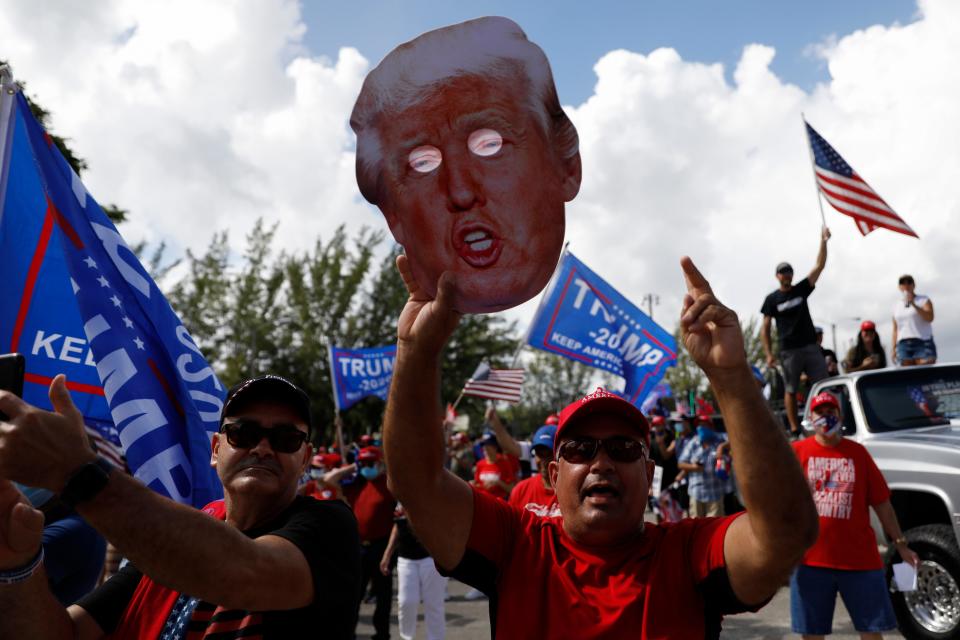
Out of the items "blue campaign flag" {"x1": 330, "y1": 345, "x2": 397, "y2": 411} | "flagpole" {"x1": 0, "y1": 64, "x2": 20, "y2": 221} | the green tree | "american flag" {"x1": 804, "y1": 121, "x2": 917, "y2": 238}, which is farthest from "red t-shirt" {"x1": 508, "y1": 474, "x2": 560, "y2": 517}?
the green tree

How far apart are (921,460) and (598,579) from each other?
17.2 ft

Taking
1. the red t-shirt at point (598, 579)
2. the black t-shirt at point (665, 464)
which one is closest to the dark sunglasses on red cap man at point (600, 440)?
the red t-shirt at point (598, 579)

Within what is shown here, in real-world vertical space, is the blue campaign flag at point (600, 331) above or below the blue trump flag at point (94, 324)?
above

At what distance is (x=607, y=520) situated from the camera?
2236mm

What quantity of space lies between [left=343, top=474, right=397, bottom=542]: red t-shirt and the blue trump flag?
4047mm

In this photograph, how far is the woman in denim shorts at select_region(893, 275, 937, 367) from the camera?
393 inches

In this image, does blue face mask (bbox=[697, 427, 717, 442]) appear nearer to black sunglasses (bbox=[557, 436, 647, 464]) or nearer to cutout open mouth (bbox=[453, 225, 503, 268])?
black sunglasses (bbox=[557, 436, 647, 464])

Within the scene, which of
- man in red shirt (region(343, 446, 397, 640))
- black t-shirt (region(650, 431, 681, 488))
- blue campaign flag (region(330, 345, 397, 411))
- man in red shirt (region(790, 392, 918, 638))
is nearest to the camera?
man in red shirt (region(790, 392, 918, 638))

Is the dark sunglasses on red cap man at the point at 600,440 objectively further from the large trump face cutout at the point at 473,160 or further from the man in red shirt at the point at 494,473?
the man in red shirt at the point at 494,473

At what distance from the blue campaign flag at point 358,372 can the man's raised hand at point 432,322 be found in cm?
1081

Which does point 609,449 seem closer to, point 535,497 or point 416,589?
point 535,497

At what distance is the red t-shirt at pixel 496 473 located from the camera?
28.0ft

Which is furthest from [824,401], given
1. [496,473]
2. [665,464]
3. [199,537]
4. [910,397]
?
[665,464]

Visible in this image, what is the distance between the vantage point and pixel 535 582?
2230 mm
